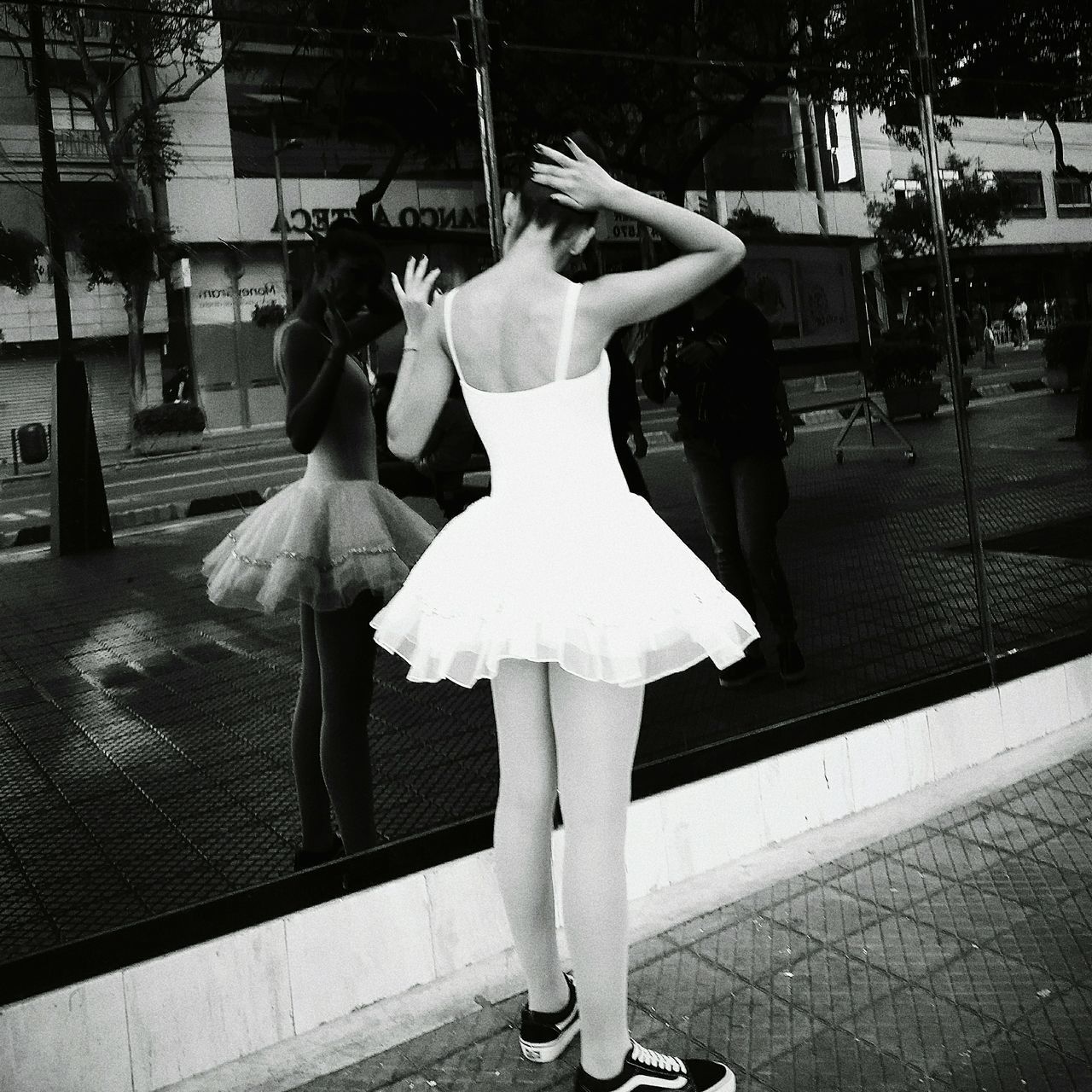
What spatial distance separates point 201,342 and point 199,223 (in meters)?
0.31

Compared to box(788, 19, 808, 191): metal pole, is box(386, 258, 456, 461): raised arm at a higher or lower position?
lower

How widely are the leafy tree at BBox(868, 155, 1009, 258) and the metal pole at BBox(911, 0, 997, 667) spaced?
4cm

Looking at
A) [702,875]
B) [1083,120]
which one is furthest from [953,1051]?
[1083,120]

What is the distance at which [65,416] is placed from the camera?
115 inches

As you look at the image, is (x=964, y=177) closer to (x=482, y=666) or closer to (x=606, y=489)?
(x=606, y=489)

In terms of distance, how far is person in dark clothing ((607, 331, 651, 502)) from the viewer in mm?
3803

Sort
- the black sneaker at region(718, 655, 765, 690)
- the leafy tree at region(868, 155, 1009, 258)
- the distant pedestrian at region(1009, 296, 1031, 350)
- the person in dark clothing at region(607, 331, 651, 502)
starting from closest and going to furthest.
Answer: the person in dark clothing at region(607, 331, 651, 502), the black sneaker at region(718, 655, 765, 690), the leafy tree at region(868, 155, 1009, 258), the distant pedestrian at region(1009, 296, 1031, 350)

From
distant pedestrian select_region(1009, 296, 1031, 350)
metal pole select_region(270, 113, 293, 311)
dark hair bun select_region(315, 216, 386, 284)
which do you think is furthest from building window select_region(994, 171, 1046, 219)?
metal pole select_region(270, 113, 293, 311)

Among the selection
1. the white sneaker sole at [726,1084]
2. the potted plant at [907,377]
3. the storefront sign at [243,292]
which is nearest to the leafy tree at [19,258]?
the storefront sign at [243,292]

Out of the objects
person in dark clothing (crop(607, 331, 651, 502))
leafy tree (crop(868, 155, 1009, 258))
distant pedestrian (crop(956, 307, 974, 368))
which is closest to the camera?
person in dark clothing (crop(607, 331, 651, 502))

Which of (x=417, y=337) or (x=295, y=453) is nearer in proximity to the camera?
(x=417, y=337)

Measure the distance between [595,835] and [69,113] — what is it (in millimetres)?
2131

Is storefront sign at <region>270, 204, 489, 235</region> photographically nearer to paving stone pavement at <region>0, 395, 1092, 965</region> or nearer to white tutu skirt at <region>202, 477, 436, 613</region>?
white tutu skirt at <region>202, 477, 436, 613</region>

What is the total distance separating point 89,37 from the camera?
9.55 feet
